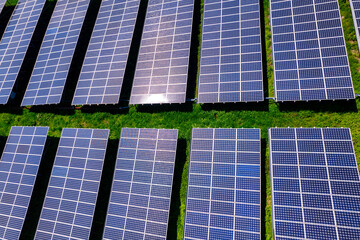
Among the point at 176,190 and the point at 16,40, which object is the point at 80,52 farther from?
Result: the point at 176,190

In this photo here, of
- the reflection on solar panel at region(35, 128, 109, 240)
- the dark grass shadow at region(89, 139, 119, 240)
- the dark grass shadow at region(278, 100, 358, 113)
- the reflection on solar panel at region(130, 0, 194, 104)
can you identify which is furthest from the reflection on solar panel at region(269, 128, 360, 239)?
the reflection on solar panel at region(35, 128, 109, 240)

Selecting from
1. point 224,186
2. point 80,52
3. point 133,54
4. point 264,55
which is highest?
point 264,55

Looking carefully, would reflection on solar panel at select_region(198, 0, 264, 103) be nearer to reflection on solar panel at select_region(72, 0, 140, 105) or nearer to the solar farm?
the solar farm

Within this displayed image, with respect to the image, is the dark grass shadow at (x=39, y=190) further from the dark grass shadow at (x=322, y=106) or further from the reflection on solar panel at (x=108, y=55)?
the dark grass shadow at (x=322, y=106)

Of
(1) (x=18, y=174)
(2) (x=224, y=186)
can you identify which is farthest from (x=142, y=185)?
(1) (x=18, y=174)

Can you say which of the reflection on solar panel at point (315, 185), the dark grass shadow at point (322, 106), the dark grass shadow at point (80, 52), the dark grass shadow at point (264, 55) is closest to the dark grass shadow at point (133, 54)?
the dark grass shadow at point (80, 52)

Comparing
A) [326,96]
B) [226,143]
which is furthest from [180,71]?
[326,96]
